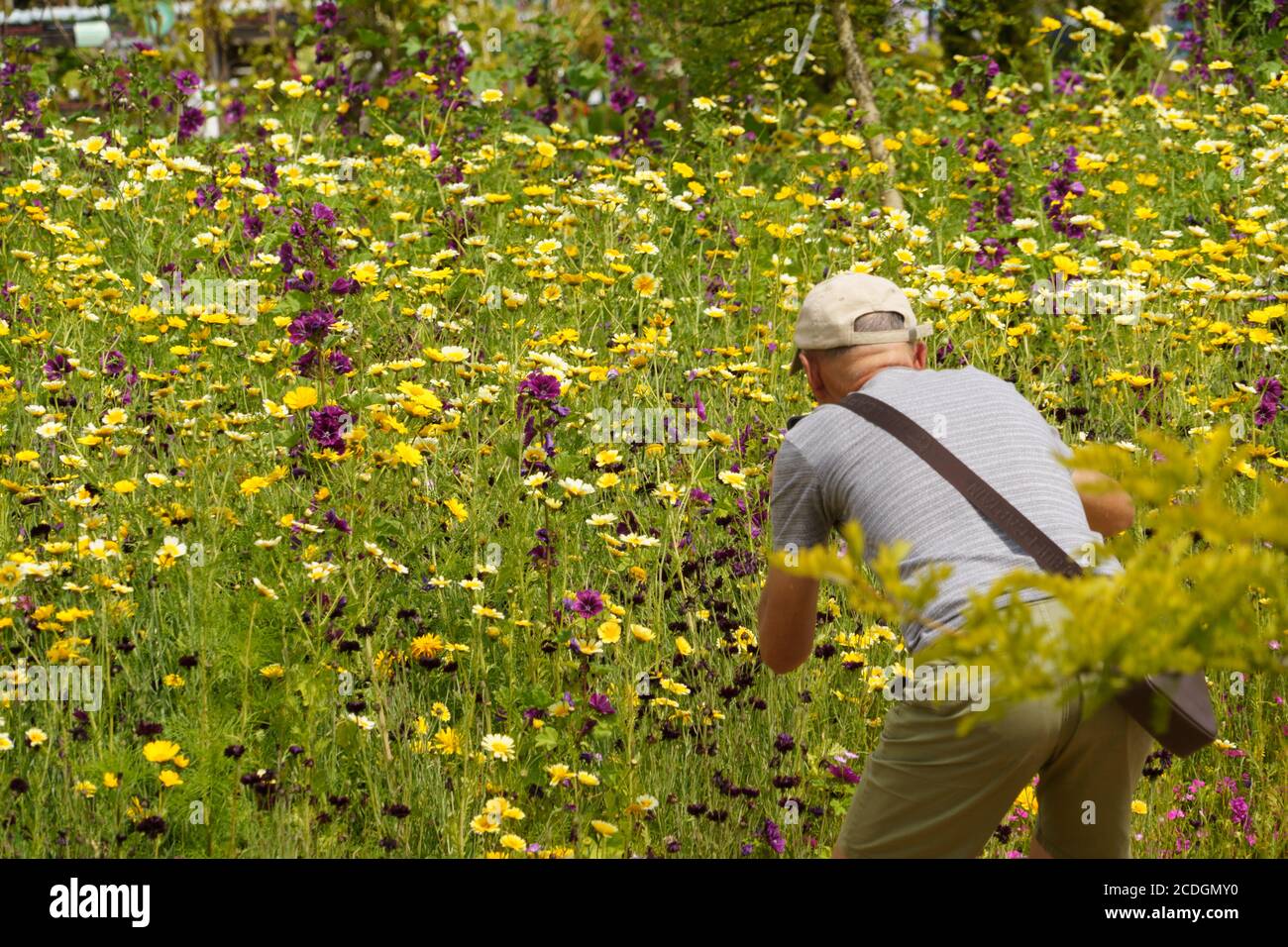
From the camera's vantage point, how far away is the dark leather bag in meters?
2.62

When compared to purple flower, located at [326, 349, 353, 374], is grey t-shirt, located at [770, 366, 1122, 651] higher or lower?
higher

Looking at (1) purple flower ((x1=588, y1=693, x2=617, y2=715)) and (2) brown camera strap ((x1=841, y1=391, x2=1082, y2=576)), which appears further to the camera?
(1) purple flower ((x1=588, y1=693, x2=617, y2=715))

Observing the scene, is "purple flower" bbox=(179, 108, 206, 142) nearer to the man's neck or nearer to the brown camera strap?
the man's neck

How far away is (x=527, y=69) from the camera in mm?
9547

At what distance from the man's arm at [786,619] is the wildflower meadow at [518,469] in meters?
0.30

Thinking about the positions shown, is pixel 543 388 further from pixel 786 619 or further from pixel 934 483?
pixel 934 483

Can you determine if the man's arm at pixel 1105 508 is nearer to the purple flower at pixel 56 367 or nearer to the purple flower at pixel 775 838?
the purple flower at pixel 775 838

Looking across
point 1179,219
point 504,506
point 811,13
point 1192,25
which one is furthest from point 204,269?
point 1192,25

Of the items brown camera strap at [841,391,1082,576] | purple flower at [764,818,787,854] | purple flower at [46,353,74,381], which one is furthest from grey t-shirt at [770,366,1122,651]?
purple flower at [46,353,74,381]

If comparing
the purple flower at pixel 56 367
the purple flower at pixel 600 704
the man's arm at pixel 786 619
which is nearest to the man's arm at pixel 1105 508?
the man's arm at pixel 786 619

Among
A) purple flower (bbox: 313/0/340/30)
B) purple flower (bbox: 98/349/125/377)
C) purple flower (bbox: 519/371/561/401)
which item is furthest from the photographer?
purple flower (bbox: 313/0/340/30)

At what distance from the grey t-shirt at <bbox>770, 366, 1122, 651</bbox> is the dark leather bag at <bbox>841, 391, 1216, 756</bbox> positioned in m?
0.02

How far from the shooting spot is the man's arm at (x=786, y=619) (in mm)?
2953

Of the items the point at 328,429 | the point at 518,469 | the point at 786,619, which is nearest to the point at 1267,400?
the point at 518,469
